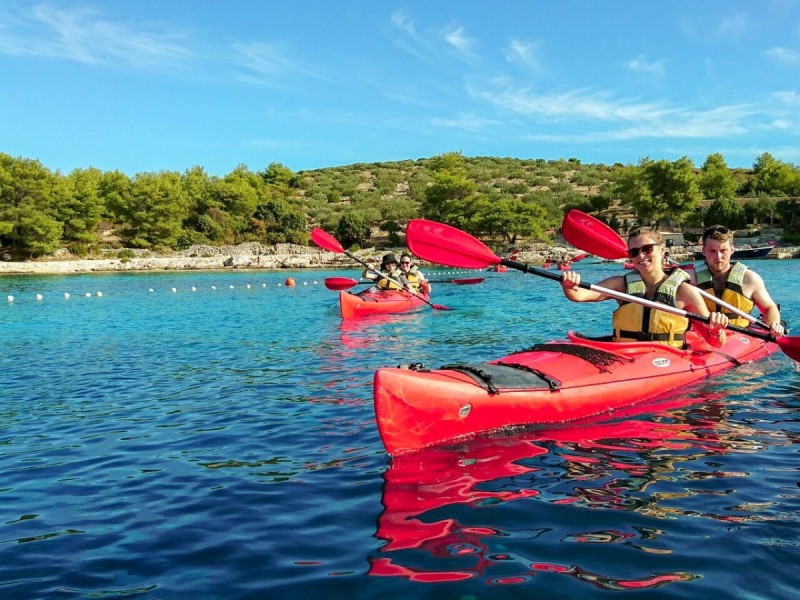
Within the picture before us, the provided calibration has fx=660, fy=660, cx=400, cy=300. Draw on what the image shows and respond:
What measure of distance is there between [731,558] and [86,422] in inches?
197

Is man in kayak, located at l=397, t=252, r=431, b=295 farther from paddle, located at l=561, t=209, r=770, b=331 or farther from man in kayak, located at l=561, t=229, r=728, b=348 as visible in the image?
man in kayak, located at l=561, t=229, r=728, b=348

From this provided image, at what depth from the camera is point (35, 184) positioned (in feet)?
133

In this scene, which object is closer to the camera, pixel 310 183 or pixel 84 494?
pixel 84 494

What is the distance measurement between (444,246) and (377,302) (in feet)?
27.3

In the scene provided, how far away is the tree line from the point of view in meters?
41.4

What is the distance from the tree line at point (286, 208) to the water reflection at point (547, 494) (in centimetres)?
3893

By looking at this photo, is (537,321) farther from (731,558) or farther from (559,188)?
(559,188)

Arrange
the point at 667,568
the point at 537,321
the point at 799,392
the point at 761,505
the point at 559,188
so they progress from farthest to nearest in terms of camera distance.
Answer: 1. the point at 559,188
2. the point at 537,321
3. the point at 799,392
4. the point at 761,505
5. the point at 667,568

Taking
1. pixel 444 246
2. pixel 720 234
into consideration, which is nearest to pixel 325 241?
pixel 444 246

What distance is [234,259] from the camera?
141 feet

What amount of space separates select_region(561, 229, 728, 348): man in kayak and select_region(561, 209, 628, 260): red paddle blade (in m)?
0.25

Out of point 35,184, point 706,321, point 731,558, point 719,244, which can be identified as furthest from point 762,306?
point 35,184

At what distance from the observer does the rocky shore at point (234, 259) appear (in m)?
38.2

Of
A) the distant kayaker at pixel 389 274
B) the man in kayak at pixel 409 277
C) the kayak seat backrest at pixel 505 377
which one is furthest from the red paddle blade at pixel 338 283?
the kayak seat backrest at pixel 505 377
